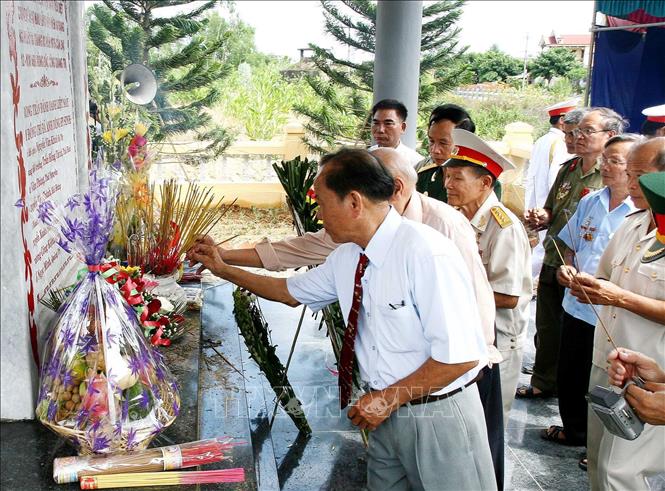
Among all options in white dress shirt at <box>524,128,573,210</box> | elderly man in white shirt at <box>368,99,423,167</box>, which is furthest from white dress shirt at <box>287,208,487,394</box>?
white dress shirt at <box>524,128,573,210</box>

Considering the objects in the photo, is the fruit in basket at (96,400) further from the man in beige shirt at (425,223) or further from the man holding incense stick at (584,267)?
the man holding incense stick at (584,267)

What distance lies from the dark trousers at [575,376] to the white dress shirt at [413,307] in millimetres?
1512

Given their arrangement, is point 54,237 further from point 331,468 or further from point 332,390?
point 332,390

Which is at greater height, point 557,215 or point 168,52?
point 168,52

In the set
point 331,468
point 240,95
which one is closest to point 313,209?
point 331,468

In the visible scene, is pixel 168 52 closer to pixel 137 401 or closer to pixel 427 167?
pixel 427 167

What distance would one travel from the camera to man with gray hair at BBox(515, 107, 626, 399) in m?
3.70

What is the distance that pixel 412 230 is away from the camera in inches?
72.8

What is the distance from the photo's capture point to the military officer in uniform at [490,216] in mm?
2670

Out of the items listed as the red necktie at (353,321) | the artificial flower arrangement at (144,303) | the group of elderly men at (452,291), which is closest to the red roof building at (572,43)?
the group of elderly men at (452,291)

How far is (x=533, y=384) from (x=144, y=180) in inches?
93.1

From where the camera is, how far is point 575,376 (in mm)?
3334

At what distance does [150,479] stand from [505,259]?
1.56 metres

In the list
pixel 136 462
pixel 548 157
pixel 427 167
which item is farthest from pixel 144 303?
pixel 548 157
